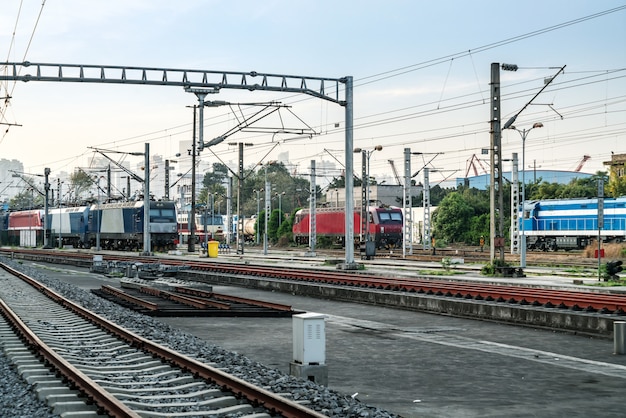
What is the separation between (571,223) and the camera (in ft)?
205

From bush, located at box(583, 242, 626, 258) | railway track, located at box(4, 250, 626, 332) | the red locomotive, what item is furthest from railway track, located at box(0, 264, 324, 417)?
the red locomotive

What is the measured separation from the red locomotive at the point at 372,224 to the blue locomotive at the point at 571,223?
36.4 feet

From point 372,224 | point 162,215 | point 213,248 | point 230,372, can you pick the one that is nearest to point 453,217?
point 372,224

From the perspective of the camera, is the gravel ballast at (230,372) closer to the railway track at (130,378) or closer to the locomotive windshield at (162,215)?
the railway track at (130,378)

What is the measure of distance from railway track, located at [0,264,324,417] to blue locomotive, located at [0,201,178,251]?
52019 mm

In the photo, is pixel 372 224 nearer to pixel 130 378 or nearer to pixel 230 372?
pixel 230 372

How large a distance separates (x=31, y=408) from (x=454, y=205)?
2821 inches

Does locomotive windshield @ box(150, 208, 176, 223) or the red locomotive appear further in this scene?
the red locomotive

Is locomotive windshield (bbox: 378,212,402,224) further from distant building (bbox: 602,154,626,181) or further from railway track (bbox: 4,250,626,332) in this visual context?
distant building (bbox: 602,154,626,181)

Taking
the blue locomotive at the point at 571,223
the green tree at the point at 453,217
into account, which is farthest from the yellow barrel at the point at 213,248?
the green tree at the point at 453,217

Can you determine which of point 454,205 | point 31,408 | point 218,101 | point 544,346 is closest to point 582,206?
point 454,205

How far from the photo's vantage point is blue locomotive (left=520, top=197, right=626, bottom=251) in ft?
193

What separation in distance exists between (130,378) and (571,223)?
2171 inches

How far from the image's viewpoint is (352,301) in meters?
27.2
